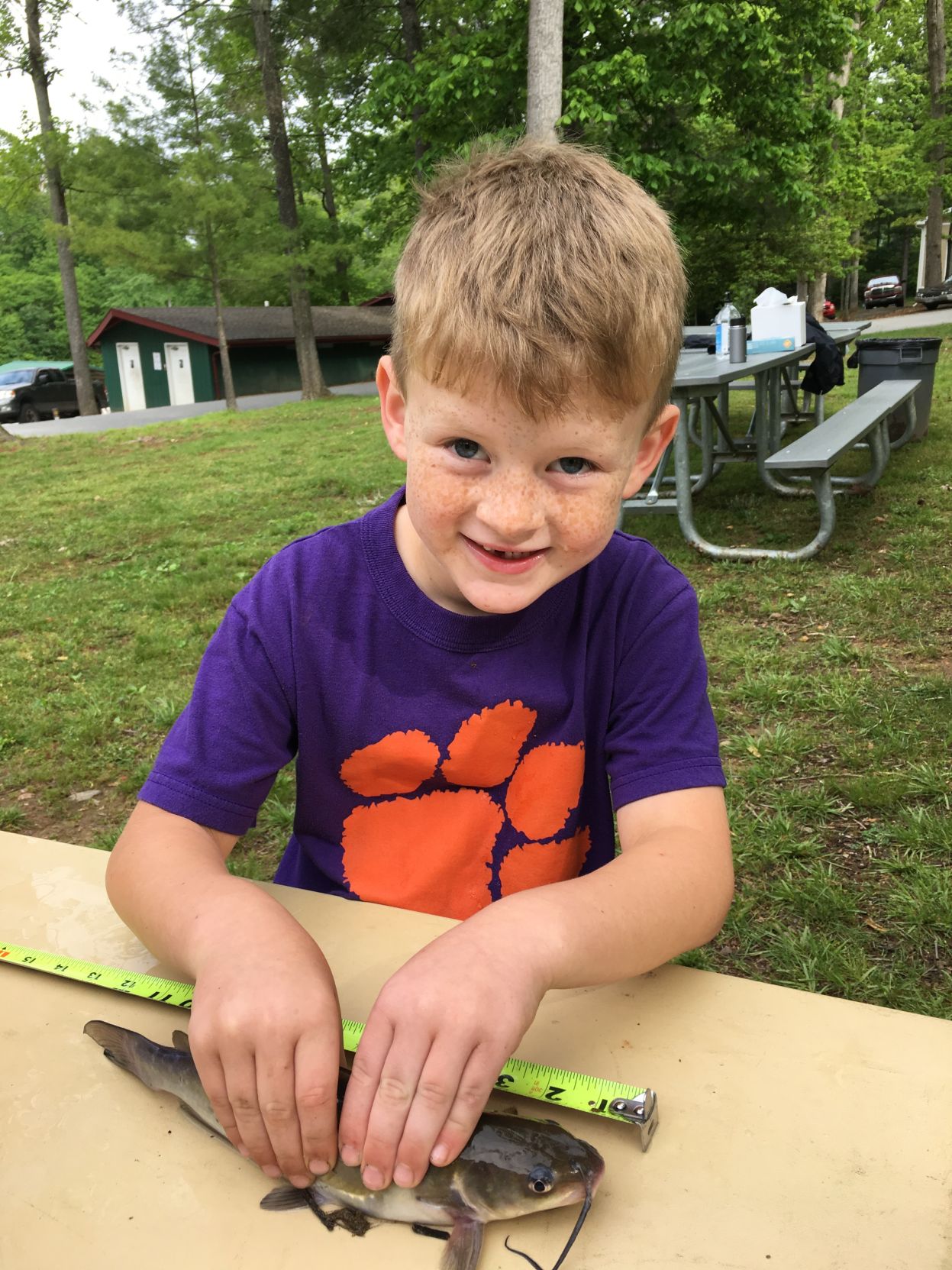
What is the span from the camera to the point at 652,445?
1.33m

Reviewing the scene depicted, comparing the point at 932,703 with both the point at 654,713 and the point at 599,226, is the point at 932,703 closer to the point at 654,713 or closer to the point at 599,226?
the point at 654,713

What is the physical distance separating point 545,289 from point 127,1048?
3.06 ft

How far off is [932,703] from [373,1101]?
3575mm

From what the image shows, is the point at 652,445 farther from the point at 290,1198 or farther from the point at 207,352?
the point at 207,352

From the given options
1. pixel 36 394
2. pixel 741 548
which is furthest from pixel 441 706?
pixel 36 394

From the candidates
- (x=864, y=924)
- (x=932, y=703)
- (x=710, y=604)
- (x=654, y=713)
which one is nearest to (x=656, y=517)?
(x=710, y=604)

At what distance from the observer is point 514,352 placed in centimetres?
110

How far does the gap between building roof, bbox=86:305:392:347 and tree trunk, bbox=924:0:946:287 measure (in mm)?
18053

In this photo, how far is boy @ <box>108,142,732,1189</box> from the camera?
885 millimetres

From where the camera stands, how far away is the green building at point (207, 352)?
34.6 metres

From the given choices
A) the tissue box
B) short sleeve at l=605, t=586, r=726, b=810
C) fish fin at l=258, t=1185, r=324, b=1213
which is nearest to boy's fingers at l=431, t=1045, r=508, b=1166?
fish fin at l=258, t=1185, r=324, b=1213

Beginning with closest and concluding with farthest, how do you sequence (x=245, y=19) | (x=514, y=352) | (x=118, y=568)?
(x=514, y=352)
(x=118, y=568)
(x=245, y=19)

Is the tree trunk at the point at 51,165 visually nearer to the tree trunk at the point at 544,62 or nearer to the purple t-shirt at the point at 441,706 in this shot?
the tree trunk at the point at 544,62

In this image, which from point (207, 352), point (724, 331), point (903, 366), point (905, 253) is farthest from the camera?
point (905, 253)
